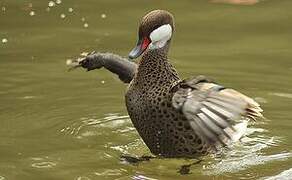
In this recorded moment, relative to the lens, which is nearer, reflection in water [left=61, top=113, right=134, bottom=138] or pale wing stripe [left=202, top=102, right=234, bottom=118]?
pale wing stripe [left=202, top=102, right=234, bottom=118]

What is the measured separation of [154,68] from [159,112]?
32 cm

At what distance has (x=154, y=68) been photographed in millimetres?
5406

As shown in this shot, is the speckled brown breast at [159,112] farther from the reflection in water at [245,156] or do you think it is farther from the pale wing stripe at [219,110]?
the pale wing stripe at [219,110]

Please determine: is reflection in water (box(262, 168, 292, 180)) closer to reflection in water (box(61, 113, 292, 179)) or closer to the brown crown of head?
reflection in water (box(61, 113, 292, 179))

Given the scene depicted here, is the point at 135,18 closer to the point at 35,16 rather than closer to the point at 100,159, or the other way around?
the point at 35,16

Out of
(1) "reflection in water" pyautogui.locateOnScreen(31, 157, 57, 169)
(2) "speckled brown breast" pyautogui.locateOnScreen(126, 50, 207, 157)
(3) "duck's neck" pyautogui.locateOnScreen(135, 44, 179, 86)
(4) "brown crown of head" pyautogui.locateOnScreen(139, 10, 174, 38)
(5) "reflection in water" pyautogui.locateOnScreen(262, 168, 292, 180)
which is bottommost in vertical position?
(1) "reflection in water" pyautogui.locateOnScreen(31, 157, 57, 169)

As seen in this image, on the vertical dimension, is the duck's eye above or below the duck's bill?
above

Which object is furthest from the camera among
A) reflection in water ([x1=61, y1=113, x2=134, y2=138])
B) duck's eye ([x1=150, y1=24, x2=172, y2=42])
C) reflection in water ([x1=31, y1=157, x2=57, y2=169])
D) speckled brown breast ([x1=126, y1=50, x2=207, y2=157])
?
reflection in water ([x1=61, y1=113, x2=134, y2=138])

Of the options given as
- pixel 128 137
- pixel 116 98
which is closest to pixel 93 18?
pixel 116 98

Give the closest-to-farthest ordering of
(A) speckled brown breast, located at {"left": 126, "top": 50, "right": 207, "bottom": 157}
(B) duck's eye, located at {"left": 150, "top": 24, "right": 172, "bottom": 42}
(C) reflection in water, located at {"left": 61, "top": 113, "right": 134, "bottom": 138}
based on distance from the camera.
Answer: (A) speckled brown breast, located at {"left": 126, "top": 50, "right": 207, "bottom": 157} < (B) duck's eye, located at {"left": 150, "top": 24, "right": 172, "bottom": 42} < (C) reflection in water, located at {"left": 61, "top": 113, "right": 134, "bottom": 138}

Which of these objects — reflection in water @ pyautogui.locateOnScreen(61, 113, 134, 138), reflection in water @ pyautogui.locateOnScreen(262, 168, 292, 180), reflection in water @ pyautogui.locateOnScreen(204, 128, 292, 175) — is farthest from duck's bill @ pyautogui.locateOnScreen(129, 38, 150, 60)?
reflection in water @ pyautogui.locateOnScreen(262, 168, 292, 180)

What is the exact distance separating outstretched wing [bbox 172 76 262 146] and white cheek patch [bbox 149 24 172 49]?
0.43 metres

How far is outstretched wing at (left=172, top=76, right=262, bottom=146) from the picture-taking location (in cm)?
481

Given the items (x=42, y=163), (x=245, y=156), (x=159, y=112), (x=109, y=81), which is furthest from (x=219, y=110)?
(x=109, y=81)
